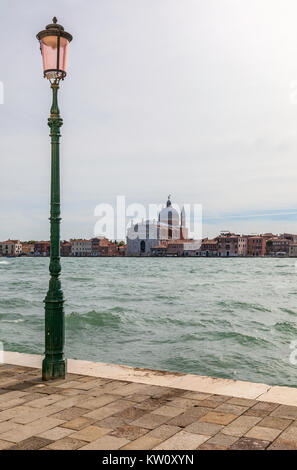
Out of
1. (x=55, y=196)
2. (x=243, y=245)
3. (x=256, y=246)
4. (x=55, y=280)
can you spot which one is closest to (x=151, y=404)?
(x=55, y=280)

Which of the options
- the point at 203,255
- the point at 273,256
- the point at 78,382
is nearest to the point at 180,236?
the point at 203,255

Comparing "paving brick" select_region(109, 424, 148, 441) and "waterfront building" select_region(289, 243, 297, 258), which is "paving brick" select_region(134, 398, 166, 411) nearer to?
"paving brick" select_region(109, 424, 148, 441)

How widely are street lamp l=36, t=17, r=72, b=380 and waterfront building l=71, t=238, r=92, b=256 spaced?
13005 centimetres

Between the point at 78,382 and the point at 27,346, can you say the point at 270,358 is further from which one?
the point at 78,382

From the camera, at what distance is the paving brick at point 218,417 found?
3607 millimetres

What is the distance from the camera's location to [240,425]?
11.6ft

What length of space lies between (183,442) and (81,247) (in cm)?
13393

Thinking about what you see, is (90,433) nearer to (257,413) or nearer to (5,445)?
(5,445)

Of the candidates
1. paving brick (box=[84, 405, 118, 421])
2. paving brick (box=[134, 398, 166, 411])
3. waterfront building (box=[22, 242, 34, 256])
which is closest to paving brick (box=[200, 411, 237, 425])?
paving brick (box=[134, 398, 166, 411])

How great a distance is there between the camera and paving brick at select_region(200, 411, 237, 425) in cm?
361

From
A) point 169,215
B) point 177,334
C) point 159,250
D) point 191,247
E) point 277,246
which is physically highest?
point 169,215

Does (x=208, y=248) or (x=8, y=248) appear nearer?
(x=208, y=248)

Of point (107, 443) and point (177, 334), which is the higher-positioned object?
point (107, 443)

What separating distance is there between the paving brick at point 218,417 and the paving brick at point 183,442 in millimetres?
313
